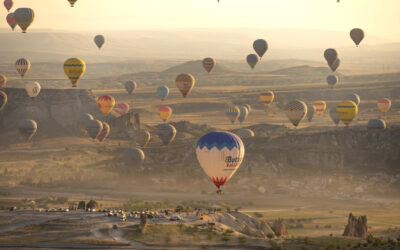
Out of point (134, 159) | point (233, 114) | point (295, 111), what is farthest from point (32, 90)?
point (295, 111)

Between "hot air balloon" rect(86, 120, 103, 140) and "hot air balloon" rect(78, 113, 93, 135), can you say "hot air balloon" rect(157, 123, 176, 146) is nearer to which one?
"hot air balloon" rect(86, 120, 103, 140)

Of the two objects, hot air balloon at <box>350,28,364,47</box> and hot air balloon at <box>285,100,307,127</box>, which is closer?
hot air balloon at <box>285,100,307,127</box>

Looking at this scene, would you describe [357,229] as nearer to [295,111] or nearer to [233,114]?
[295,111]

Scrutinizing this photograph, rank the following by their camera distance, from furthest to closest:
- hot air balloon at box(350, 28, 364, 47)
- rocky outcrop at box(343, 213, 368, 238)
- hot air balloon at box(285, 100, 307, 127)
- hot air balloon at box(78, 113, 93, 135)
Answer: hot air balloon at box(350, 28, 364, 47)
hot air balloon at box(78, 113, 93, 135)
hot air balloon at box(285, 100, 307, 127)
rocky outcrop at box(343, 213, 368, 238)

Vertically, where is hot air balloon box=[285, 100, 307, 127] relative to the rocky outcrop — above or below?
above

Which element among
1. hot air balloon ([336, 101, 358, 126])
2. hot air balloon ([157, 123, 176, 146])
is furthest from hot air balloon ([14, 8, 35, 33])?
hot air balloon ([336, 101, 358, 126])

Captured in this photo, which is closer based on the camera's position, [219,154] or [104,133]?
[219,154]
